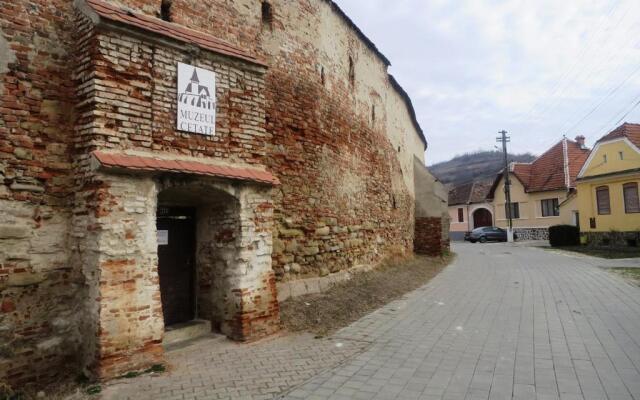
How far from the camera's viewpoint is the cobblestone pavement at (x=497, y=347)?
14.1 ft

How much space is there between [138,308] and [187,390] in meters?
1.15

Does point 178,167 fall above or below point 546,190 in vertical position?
below

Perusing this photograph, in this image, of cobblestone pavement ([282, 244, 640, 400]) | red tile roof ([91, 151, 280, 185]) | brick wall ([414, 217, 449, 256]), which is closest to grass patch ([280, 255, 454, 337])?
cobblestone pavement ([282, 244, 640, 400])

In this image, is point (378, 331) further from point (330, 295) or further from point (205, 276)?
point (205, 276)

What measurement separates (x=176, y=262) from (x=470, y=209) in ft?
134

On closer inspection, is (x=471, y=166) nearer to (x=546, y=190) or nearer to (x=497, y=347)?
(x=546, y=190)

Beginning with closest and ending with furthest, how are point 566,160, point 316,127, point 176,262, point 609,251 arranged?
1. point 176,262
2. point 316,127
3. point 609,251
4. point 566,160

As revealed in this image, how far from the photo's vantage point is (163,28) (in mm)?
5566

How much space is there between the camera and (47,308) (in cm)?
494

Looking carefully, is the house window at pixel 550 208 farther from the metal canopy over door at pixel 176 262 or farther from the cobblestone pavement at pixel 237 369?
the metal canopy over door at pixel 176 262

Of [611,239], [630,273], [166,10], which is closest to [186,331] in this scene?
[166,10]

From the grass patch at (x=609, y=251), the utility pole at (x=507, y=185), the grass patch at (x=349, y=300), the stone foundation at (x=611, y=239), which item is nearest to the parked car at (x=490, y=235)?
the utility pole at (x=507, y=185)

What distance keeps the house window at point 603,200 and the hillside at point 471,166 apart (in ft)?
204

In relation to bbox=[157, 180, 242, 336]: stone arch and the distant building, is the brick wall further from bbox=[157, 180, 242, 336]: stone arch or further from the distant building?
the distant building
